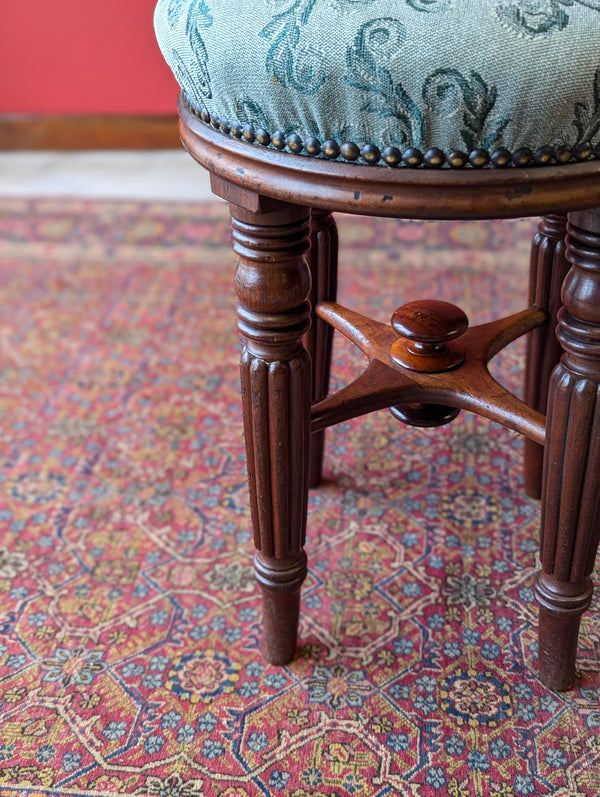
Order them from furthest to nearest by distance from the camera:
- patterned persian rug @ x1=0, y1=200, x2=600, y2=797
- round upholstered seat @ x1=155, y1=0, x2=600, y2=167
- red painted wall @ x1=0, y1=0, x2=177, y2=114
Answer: red painted wall @ x1=0, y1=0, x2=177, y2=114, patterned persian rug @ x1=0, y1=200, x2=600, y2=797, round upholstered seat @ x1=155, y1=0, x2=600, y2=167

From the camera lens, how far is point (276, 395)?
807 millimetres

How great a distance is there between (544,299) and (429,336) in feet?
0.61

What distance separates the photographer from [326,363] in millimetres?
1151

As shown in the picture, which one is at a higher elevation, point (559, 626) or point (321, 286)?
point (321, 286)

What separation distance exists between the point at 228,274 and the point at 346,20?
4.12 feet

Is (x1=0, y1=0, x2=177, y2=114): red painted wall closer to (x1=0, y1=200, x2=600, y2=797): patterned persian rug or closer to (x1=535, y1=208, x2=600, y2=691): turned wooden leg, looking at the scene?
(x1=0, y1=200, x2=600, y2=797): patterned persian rug

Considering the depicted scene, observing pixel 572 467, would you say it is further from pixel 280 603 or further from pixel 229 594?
pixel 229 594

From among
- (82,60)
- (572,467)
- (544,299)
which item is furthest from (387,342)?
(82,60)

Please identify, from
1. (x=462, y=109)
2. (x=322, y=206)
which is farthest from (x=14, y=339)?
(x=462, y=109)

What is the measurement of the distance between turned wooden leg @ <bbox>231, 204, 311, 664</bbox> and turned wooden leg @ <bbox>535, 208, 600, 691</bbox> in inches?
8.9

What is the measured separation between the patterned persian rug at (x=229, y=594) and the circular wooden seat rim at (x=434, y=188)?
0.54 metres

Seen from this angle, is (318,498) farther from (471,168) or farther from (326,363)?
(471,168)

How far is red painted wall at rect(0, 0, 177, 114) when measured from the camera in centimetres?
254

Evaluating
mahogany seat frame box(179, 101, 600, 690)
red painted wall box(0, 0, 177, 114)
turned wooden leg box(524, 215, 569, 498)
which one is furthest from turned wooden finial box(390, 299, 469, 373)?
red painted wall box(0, 0, 177, 114)
